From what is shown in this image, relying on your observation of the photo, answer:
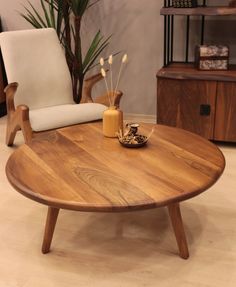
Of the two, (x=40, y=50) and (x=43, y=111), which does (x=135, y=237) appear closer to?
(x=43, y=111)

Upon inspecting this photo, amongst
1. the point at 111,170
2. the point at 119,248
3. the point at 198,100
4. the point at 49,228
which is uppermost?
the point at 111,170

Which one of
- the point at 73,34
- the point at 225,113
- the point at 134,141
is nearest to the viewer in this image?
the point at 134,141

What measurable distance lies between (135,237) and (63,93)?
59.8 inches

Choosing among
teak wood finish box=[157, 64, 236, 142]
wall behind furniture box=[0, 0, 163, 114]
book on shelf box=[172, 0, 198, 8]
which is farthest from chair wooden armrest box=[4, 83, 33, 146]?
book on shelf box=[172, 0, 198, 8]

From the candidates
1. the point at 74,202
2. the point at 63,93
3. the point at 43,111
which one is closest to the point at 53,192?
the point at 74,202

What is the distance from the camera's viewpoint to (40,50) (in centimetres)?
304

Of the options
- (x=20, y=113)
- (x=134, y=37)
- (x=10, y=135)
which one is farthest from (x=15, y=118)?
(x=134, y=37)

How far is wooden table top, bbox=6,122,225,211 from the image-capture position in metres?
1.43

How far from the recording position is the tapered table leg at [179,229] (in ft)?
5.74

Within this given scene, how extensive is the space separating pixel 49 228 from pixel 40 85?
1460 mm

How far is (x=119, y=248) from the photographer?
6.26 feet

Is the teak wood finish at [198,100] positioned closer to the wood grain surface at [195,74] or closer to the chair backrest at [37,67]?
the wood grain surface at [195,74]

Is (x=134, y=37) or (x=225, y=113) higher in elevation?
(x=134, y=37)

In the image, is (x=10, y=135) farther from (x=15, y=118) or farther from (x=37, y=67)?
(x=37, y=67)
